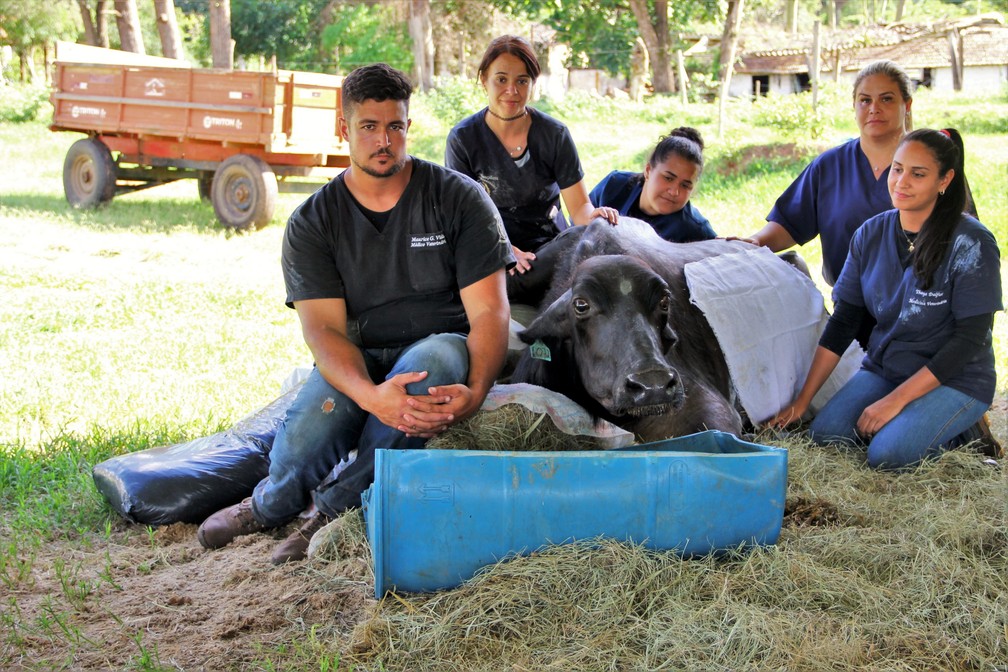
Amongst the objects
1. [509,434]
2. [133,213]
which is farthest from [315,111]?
[509,434]

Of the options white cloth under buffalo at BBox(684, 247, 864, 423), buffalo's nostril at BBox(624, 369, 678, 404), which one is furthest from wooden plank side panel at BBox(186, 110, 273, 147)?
buffalo's nostril at BBox(624, 369, 678, 404)

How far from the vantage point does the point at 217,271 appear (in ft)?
31.4

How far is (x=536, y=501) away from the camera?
121 inches

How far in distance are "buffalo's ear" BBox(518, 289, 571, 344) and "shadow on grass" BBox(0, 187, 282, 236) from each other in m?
8.13

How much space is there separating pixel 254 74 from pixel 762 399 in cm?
849

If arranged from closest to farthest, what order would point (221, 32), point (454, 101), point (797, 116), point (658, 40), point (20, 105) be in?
point (797, 116), point (221, 32), point (454, 101), point (20, 105), point (658, 40)

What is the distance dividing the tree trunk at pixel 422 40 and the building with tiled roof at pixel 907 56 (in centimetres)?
1479

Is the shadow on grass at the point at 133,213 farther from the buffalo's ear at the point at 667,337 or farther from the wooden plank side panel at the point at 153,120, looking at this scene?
the buffalo's ear at the point at 667,337

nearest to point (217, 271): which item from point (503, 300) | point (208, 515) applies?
point (208, 515)

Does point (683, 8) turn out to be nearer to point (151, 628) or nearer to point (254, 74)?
point (254, 74)

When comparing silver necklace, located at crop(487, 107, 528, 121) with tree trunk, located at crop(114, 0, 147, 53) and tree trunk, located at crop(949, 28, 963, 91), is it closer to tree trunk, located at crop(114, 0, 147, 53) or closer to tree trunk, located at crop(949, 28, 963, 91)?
tree trunk, located at crop(114, 0, 147, 53)

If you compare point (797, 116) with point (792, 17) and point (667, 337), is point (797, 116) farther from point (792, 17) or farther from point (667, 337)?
point (792, 17)

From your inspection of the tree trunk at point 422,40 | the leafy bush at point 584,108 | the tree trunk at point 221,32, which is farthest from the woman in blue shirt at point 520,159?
the tree trunk at point 422,40

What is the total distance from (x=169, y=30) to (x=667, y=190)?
16440mm
